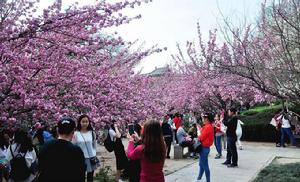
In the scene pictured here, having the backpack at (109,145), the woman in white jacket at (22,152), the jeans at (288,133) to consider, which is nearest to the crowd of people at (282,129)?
the jeans at (288,133)

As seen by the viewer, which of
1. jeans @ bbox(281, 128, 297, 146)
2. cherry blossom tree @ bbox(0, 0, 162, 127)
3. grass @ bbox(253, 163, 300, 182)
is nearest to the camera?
cherry blossom tree @ bbox(0, 0, 162, 127)

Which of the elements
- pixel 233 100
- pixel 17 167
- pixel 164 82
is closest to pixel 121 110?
pixel 17 167

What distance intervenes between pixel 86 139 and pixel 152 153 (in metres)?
2.19

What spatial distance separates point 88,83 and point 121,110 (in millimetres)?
1579

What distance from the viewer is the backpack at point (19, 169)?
222 inches

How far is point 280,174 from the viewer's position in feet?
28.0

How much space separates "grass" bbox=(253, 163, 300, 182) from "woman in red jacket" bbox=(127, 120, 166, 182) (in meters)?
4.37

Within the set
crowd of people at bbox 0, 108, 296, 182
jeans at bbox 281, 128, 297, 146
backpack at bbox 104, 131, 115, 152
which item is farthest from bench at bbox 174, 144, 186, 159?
jeans at bbox 281, 128, 297, 146

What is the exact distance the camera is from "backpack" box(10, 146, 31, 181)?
18.5 ft

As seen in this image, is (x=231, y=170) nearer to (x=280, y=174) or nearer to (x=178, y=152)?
(x=280, y=174)

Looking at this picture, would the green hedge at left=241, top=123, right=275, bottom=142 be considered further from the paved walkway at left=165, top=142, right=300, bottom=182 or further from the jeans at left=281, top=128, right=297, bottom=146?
the paved walkway at left=165, top=142, right=300, bottom=182

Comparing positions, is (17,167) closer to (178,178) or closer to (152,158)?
(152,158)

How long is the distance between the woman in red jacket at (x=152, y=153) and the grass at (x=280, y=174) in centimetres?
437

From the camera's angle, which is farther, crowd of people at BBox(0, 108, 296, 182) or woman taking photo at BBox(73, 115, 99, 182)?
woman taking photo at BBox(73, 115, 99, 182)
